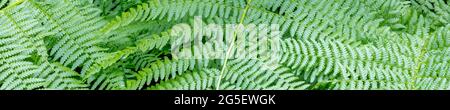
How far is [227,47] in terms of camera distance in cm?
196

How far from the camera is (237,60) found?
191cm

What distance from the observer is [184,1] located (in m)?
2.04

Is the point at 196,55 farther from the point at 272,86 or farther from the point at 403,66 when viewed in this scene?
the point at 403,66

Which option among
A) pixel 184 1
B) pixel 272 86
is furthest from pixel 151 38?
pixel 272 86

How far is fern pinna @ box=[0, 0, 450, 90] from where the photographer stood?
1849 mm

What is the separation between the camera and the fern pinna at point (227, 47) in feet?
6.07
